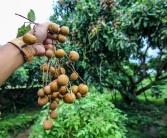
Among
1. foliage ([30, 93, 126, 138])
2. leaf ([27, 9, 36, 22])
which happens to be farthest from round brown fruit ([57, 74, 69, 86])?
foliage ([30, 93, 126, 138])

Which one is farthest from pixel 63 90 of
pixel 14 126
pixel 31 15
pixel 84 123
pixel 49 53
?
pixel 14 126

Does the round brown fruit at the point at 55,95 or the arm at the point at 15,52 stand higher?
the arm at the point at 15,52

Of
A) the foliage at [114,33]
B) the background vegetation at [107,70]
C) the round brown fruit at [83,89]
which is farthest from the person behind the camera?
the foliage at [114,33]

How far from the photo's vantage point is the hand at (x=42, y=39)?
115 cm

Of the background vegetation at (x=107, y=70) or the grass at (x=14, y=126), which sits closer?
the background vegetation at (x=107, y=70)

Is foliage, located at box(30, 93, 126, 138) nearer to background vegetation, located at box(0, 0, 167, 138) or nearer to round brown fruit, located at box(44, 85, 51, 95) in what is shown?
background vegetation, located at box(0, 0, 167, 138)

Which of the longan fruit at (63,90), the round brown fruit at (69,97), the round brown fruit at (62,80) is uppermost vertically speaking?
the round brown fruit at (62,80)

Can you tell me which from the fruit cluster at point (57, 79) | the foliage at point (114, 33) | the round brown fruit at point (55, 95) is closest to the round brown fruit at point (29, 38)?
the fruit cluster at point (57, 79)

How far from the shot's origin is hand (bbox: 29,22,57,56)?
3.76 ft

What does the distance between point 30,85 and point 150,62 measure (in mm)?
4349

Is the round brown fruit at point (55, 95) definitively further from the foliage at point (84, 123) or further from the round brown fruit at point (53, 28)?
the foliage at point (84, 123)

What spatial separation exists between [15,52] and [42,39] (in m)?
0.13

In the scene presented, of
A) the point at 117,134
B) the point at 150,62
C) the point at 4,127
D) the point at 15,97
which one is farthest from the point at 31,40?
the point at 15,97

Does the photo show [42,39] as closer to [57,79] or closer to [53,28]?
[53,28]
